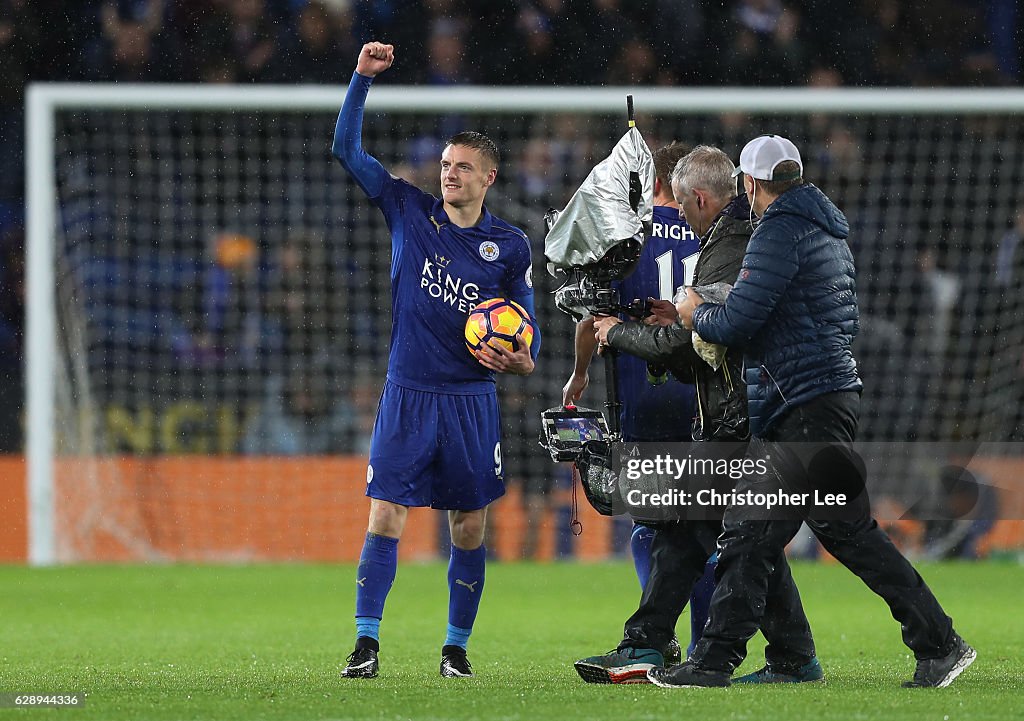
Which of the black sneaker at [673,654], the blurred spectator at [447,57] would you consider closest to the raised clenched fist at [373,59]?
the black sneaker at [673,654]

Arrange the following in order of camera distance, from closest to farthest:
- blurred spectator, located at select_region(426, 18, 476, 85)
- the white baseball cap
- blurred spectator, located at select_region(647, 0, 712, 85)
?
the white baseball cap
blurred spectator, located at select_region(426, 18, 476, 85)
blurred spectator, located at select_region(647, 0, 712, 85)

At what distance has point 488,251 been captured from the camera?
6285 mm

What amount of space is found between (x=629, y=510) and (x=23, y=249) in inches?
390

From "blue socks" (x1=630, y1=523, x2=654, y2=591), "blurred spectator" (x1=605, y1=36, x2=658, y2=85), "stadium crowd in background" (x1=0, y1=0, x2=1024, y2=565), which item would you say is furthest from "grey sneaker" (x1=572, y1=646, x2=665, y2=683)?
"blurred spectator" (x1=605, y1=36, x2=658, y2=85)

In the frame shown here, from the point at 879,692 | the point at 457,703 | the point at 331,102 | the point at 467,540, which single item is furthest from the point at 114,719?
Answer: the point at 331,102

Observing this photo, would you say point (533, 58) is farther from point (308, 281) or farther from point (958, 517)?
point (958, 517)

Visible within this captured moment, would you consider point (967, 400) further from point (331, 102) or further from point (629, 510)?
point (629, 510)

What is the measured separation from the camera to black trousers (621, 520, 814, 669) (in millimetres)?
5637

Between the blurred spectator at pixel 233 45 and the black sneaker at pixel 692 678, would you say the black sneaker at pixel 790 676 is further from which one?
the blurred spectator at pixel 233 45

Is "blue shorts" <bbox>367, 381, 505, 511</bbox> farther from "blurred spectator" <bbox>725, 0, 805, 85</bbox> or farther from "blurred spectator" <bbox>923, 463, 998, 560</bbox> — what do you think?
"blurred spectator" <bbox>725, 0, 805, 85</bbox>

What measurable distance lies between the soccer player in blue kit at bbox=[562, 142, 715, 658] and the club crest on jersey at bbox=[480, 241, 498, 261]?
47cm

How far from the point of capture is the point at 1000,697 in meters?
5.04

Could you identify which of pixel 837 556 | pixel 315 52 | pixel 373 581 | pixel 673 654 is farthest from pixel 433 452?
pixel 315 52

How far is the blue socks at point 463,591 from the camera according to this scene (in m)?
6.14
